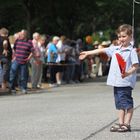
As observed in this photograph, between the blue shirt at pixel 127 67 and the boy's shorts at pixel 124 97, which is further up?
the blue shirt at pixel 127 67

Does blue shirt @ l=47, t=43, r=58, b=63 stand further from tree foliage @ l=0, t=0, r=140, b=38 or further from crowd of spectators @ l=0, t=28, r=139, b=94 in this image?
tree foliage @ l=0, t=0, r=140, b=38

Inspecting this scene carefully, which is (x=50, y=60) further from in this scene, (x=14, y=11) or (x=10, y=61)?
(x=14, y=11)

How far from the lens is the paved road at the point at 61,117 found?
9852 mm

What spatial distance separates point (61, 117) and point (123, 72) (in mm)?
2635

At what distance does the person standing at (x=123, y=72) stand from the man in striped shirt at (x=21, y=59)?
8906 mm

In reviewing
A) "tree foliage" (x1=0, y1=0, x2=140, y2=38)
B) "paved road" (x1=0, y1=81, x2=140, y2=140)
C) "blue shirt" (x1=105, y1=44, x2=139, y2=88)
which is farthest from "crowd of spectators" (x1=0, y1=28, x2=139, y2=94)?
"blue shirt" (x1=105, y1=44, x2=139, y2=88)

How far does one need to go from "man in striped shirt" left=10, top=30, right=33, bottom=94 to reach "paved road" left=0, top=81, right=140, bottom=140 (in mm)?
925

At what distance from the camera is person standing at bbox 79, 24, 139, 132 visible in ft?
33.0

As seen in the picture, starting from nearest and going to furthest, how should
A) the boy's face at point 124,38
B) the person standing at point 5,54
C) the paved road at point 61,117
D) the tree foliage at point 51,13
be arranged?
the paved road at point 61,117, the boy's face at point 124,38, the person standing at point 5,54, the tree foliage at point 51,13

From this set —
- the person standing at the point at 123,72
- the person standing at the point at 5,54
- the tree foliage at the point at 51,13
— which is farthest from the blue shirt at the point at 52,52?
the person standing at the point at 123,72

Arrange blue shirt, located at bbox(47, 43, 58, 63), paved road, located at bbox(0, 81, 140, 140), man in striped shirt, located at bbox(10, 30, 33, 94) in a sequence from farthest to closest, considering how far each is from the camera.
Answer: blue shirt, located at bbox(47, 43, 58, 63) < man in striped shirt, located at bbox(10, 30, 33, 94) < paved road, located at bbox(0, 81, 140, 140)

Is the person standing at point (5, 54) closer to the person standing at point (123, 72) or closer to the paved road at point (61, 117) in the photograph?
A: the paved road at point (61, 117)

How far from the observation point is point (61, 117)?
1230 cm

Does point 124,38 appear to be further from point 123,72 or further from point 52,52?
point 52,52
